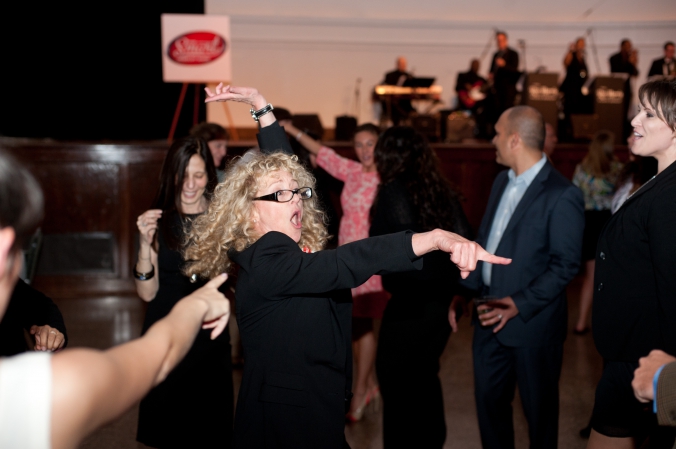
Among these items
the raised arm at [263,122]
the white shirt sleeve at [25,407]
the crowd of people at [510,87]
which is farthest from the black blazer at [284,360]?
the crowd of people at [510,87]

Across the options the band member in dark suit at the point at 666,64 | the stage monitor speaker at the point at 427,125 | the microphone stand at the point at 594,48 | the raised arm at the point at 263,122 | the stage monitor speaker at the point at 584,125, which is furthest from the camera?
the microphone stand at the point at 594,48

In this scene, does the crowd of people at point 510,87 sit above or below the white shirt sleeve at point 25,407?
above

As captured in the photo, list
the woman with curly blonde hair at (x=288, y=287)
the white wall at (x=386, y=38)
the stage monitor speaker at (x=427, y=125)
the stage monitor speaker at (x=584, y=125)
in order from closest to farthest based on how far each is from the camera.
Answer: the woman with curly blonde hair at (x=288, y=287)
the stage monitor speaker at (x=427, y=125)
the stage monitor speaker at (x=584, y=125)
the white wall at (x=386, y=38)

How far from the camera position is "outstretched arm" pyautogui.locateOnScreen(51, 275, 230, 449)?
108 centimetres

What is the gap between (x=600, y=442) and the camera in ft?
7.18

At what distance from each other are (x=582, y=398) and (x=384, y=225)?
2.10 m

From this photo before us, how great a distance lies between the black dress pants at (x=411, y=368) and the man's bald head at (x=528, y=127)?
0.86m

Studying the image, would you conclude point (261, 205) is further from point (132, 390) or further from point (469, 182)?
point (469, 182)

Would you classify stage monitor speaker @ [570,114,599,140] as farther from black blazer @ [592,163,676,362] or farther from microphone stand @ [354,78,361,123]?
black blazer @ [592,163,676,362]

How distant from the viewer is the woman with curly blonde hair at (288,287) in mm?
1667

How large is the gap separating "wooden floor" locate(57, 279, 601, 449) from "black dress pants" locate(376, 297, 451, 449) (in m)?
0.09

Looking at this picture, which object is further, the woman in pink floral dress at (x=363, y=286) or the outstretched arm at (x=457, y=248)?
the woman in pink floral dress at (x=363, y=286)

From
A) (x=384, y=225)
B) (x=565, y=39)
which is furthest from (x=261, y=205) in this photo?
(x=565, y=39)

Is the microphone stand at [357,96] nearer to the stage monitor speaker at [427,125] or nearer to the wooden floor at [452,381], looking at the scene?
the stage monitor speaker at [427,125]
